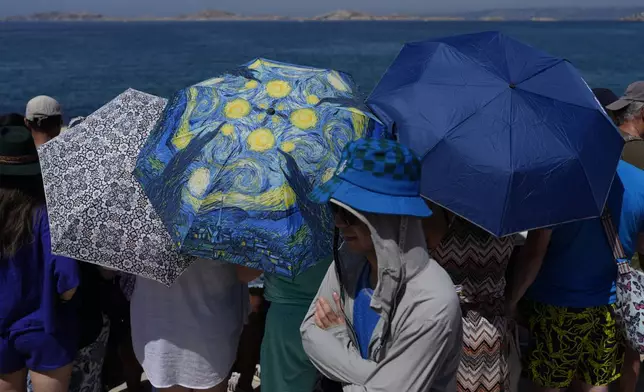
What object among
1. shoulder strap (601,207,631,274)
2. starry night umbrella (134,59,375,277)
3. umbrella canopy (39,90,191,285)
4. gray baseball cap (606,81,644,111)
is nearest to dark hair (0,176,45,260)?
umbrella canopy (39,90,191,285)

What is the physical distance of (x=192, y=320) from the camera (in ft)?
9.61

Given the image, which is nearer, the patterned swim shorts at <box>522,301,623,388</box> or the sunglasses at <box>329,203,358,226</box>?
the sunglasses at <box>329,203,358,226</box>

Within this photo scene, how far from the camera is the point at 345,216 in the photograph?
1.92 metres

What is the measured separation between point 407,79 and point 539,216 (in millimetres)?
799

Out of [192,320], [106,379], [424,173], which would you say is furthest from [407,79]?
[106,379]

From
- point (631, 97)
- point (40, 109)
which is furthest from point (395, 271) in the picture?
point (40, 109)

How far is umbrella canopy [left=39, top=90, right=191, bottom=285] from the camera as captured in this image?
8.66ft

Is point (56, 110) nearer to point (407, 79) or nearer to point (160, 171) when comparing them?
point (160, 171)

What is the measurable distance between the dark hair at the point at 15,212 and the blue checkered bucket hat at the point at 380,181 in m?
1.41

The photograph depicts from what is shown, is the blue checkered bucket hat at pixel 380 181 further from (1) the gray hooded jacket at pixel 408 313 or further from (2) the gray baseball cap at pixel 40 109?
(2) the gray baseball cap at pixel 40 109

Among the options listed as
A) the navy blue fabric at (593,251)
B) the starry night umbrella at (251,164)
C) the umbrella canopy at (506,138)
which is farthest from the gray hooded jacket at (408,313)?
the navy blue fabric at (593,251)

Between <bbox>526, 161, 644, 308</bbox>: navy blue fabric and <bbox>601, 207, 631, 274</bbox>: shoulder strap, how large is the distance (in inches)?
0.6

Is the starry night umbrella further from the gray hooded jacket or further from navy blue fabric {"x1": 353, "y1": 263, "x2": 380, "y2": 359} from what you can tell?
the gray hooded jacket

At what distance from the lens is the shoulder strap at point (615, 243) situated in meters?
3.04
